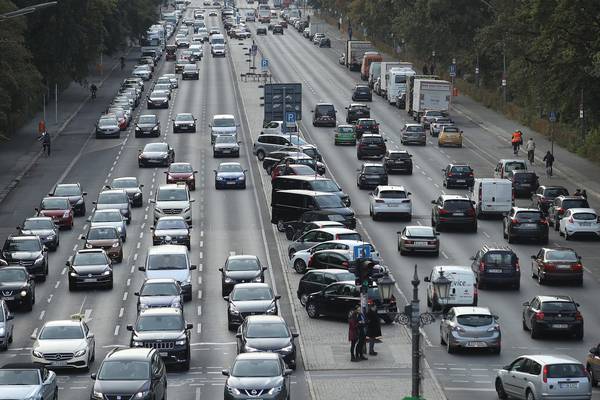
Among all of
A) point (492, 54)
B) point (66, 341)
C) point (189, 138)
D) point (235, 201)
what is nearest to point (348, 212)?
point (235, 201)

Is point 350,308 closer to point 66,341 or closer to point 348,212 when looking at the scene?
point 66,341

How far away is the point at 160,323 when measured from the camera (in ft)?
137

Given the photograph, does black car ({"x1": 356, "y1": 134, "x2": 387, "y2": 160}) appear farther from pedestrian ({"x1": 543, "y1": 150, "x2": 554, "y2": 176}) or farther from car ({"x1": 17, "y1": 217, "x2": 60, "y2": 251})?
car ({"x1": 17, "y1": 217, "x2": 60, "y2": 251})

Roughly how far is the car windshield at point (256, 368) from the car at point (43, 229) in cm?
2622

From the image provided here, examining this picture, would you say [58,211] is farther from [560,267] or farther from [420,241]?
[560,267]

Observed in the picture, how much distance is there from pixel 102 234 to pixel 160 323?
1792cm

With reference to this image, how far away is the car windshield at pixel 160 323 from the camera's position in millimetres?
41625

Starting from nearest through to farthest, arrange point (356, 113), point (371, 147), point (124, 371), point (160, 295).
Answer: point (124, 371) < point (160, 295) < point (371, 147) < point (356, 113)

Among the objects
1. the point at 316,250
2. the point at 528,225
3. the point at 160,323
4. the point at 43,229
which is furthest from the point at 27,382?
the point at 528,225

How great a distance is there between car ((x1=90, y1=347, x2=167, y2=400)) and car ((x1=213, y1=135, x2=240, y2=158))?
53.7m

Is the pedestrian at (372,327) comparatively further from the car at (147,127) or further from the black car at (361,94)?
the black car at (361,94)

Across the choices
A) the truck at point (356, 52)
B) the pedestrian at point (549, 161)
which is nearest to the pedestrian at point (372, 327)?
the pedestrian at point (549, 161)

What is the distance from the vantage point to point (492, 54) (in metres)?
122

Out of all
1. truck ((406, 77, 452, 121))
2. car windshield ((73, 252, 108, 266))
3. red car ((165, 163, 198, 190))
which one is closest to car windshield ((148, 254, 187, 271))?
car windshield ((73, 252, 108, 266))
